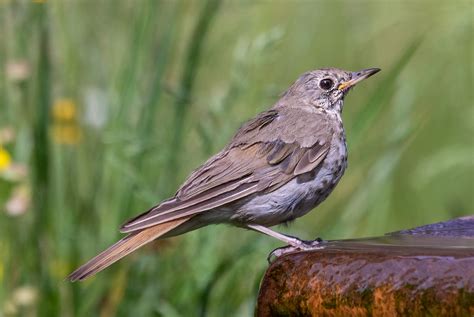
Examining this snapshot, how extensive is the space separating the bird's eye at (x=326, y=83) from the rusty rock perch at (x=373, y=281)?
6.69 feet

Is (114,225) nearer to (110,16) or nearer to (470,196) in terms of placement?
(110,16)

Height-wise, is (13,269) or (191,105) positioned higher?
(191,105)

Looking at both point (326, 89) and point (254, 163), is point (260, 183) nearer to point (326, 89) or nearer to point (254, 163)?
point (254, 163)

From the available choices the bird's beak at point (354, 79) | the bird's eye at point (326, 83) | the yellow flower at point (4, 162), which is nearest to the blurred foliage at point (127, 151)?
the yellow flower at point (4, 162)

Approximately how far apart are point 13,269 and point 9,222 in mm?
286

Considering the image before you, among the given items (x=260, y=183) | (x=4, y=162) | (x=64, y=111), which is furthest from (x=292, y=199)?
(x=64, y=111)

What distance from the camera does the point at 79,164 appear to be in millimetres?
5699

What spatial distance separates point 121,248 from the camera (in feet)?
13.8

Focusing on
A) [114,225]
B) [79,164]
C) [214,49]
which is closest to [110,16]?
[214,49]

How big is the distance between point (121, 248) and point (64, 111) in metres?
1.69

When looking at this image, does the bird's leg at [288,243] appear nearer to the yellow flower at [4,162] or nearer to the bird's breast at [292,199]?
the bird's breast at [292,199]

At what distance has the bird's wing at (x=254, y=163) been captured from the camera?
4.38 metres

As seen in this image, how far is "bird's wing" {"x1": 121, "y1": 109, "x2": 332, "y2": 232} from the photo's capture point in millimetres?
4375

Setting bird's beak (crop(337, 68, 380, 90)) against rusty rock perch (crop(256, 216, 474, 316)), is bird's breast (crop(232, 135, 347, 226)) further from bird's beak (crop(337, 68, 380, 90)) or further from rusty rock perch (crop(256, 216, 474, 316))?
rusty rock perch (crop(256, 216, 474, 316))
